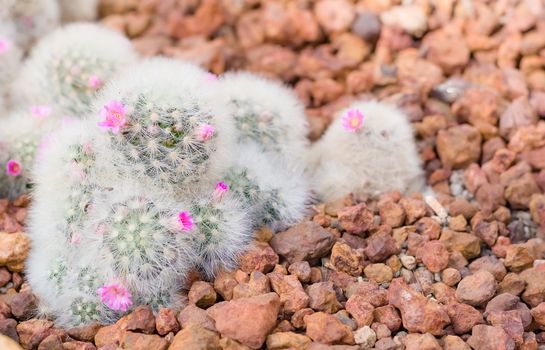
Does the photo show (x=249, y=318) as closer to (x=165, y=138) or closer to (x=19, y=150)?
(x=165, y=138)

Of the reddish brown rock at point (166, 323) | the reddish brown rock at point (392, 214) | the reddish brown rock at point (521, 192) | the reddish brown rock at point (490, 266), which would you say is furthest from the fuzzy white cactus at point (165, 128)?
the reddish brown rock at point (521, 192)

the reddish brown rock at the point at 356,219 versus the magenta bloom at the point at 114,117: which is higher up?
the magenta bloom at the point at 114,117

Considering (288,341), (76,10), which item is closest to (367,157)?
(288,341)

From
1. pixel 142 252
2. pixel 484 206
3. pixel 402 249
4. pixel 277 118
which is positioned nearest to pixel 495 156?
pixel 484 206

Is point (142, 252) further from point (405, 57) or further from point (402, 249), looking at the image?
point (405, 57)

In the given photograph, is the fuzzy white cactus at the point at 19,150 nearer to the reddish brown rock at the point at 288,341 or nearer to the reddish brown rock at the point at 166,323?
the reddish brown rock at the point at 166,323

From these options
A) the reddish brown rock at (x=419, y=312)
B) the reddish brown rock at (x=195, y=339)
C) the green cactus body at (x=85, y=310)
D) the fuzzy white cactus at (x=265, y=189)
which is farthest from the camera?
the fuzzy white cactus at (x=265, y=189)

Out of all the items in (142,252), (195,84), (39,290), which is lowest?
(39,290)
